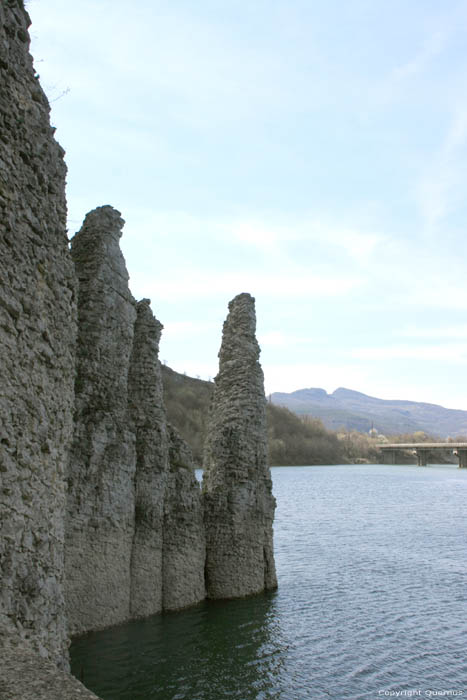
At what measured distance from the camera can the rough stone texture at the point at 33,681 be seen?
4.17 m

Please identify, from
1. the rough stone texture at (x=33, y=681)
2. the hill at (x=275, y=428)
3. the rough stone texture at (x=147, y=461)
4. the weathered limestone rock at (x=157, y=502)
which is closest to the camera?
the rough stone texture at (x=33, y=681)

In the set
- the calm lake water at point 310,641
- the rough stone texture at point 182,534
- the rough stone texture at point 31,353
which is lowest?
the calm lake water at point 310,641

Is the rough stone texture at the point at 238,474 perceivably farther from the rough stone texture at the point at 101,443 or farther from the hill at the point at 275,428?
the hill at the point at 275,428

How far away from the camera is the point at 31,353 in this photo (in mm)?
6926

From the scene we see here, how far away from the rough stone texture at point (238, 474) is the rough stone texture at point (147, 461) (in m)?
2.44

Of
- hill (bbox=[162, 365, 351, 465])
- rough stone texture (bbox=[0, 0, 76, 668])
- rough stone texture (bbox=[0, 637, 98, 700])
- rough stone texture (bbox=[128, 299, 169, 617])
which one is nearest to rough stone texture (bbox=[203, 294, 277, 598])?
rough stone texture (bbox=[128, 299, 169, 617])

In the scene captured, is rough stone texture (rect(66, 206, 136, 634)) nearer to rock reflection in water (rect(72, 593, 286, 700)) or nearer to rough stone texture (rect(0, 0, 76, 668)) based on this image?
rock reflection in water (rect(72, 593, 286, 700))

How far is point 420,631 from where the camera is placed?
1656cm

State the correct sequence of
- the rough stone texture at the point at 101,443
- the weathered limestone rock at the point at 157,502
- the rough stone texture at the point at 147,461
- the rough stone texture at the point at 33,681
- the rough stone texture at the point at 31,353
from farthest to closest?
the weathered limestone rock at the point at 157,502 < the rough stone texture at the point at 147,461 < the rough stone texture at the point at 101,443 < the rough stone texture at the point at 31,353 < the rough stone texture at the point at 33,681

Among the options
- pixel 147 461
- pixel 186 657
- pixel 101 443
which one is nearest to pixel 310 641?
pixel 186 657

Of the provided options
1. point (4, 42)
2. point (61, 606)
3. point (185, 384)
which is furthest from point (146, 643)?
point (185, 384)

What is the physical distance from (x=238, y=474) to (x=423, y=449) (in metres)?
136

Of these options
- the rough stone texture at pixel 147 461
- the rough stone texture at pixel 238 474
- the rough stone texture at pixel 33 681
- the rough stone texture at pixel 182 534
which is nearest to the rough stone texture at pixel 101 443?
the rough stone texture at pixel 147 461

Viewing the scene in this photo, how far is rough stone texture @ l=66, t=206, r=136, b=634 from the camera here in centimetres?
1328
